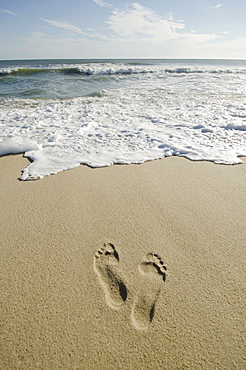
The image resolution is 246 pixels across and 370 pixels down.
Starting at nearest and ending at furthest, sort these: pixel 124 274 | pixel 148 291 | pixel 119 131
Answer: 1. pixel 148 291
2. pixel 124 274
3. pixel 119 131

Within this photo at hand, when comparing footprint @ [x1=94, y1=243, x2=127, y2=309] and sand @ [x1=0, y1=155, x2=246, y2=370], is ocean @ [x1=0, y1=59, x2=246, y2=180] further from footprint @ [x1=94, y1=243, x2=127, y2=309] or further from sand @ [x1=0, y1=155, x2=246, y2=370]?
footprint @ [x1=94, y1=243, x2=127, y2=309]

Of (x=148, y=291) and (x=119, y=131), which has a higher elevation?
(x=119, y=131)

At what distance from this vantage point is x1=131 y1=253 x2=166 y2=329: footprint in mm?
1157

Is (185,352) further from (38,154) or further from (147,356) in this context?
(38,154)

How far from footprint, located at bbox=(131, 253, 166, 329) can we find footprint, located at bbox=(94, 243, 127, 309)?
0.34 ft

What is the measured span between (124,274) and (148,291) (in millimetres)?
192

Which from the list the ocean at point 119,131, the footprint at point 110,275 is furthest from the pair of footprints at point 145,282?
→ the ocean at point 119,131

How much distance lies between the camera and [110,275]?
1.40m

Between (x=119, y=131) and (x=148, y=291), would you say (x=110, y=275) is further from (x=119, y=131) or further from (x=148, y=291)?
(x=119, y=131)

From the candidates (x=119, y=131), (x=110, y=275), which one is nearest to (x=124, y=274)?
(x=110, y=275)

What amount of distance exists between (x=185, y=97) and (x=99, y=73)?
11.8 metres

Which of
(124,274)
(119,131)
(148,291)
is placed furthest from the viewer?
(119,131)

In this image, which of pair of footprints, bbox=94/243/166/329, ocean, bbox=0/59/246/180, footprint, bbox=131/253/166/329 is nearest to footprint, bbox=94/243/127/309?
pair of footprints, bbox=94/243/166/329

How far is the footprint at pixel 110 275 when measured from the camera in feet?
4.14
